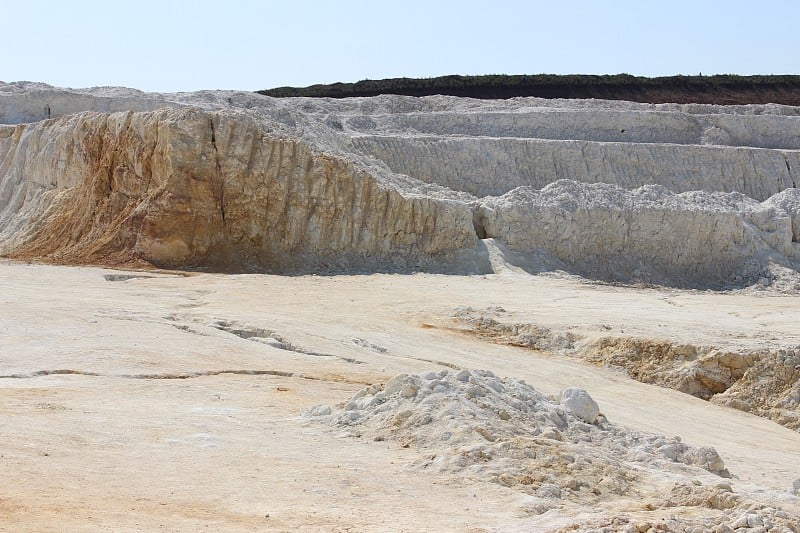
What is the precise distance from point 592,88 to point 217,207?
1380 inches

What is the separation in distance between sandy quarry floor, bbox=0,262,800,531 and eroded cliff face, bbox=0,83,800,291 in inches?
78.2

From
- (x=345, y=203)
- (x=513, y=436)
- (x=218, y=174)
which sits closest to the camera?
(x=513, y=436)

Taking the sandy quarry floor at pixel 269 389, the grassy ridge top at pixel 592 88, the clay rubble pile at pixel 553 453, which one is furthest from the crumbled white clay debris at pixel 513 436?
the grassy ridge top at pixel 592 88

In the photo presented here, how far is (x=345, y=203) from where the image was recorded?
24984 millimetres

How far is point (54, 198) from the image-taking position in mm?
26094

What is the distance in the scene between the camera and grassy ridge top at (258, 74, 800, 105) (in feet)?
170

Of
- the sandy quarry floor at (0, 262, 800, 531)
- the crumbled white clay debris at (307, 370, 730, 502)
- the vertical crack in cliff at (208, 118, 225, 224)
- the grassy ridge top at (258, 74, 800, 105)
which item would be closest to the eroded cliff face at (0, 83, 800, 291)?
the vertical crack in cliff at (208, 118, 225, 224)

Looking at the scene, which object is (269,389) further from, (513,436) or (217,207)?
(217,207)

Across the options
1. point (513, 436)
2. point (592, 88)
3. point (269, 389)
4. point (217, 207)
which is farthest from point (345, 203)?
point (592, 88)

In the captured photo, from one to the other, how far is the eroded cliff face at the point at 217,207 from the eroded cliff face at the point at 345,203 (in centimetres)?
3

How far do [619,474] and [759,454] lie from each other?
413 cm

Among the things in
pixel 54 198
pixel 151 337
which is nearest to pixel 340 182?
pixel 54 198

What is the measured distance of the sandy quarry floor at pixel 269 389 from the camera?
676 cm

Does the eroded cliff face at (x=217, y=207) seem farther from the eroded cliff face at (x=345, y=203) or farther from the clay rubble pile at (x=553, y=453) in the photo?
the clay rubble pile at (x=553, y=453)
